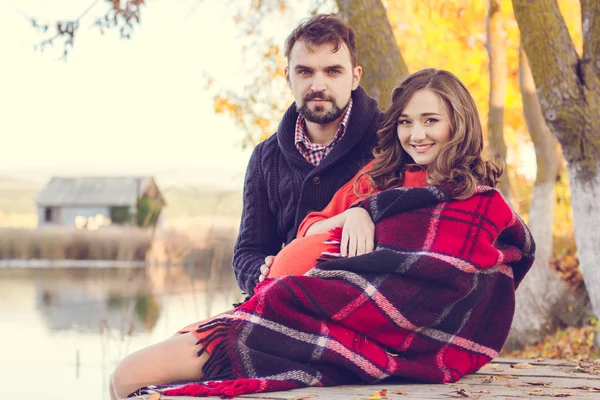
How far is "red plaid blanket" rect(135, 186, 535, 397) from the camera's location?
8.73ft

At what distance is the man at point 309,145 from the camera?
3463 millimetres

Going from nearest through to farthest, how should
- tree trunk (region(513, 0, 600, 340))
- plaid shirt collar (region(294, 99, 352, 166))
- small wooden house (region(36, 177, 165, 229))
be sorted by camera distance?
plaid shirt collar (region(294, 99, 352, 166)) < tree trunk (region(513, 0, 600, 340)) < small wooden house (region(36, 177, 165, 229))

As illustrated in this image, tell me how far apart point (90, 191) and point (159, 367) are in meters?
38.2

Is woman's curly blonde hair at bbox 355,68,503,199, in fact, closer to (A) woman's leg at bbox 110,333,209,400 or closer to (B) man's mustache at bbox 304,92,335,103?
(B) man's mustache at bbox 304,92,335,103

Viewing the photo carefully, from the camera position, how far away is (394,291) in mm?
2727

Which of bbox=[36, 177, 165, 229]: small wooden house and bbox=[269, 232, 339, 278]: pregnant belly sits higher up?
bbox=[269, 232, 339, 278]: pregnant belly

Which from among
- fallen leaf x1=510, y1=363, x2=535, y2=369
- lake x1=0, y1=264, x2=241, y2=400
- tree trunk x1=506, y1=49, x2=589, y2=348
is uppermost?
fallen leaf x1=510, y1=363, x2=535, y2=369

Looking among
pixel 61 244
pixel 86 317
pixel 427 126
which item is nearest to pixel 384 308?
pixel 427 126

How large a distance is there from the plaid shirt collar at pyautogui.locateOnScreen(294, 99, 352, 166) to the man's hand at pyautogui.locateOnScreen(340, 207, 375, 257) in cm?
71

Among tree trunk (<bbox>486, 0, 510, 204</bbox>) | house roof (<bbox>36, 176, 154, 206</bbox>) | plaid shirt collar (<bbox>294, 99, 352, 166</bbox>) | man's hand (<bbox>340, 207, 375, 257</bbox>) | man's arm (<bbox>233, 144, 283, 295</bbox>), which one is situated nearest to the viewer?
man's hand (<bbox>340, 207, 375, 257</bbox>)

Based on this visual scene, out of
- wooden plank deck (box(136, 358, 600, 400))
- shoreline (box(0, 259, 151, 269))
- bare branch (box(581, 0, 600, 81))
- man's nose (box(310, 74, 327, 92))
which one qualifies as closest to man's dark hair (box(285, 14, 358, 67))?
man's nose (box(310, 74, 327, 92))

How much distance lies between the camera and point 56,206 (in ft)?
129

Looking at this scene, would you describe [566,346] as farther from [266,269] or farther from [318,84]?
[266,269]

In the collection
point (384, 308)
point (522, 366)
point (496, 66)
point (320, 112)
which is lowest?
point (522, 366)
